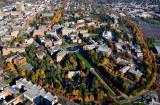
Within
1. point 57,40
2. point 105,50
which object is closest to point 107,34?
point 105,50

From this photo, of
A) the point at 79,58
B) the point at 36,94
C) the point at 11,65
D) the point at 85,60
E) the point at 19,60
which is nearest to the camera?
the point at 36,94

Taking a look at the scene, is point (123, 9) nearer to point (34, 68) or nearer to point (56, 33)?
point (56, 33)

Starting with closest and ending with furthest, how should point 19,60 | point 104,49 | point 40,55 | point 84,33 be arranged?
point 19,60
point 40,55
point 104,49
point 84,33

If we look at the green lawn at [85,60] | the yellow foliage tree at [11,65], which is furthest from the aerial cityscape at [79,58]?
the yellow foliage tree at [11,65]

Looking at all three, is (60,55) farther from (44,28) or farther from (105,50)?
(44,28)

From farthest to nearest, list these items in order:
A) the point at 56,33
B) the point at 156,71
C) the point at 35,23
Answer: the point at 35,23 < the point at 56,33 < the point at 156,71

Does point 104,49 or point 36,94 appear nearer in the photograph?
point 36,94

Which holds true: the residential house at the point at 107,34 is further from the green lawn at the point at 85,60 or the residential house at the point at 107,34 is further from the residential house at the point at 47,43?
the residential house at the point at 47,43

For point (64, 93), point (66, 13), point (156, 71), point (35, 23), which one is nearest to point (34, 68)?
point (64, 93)
